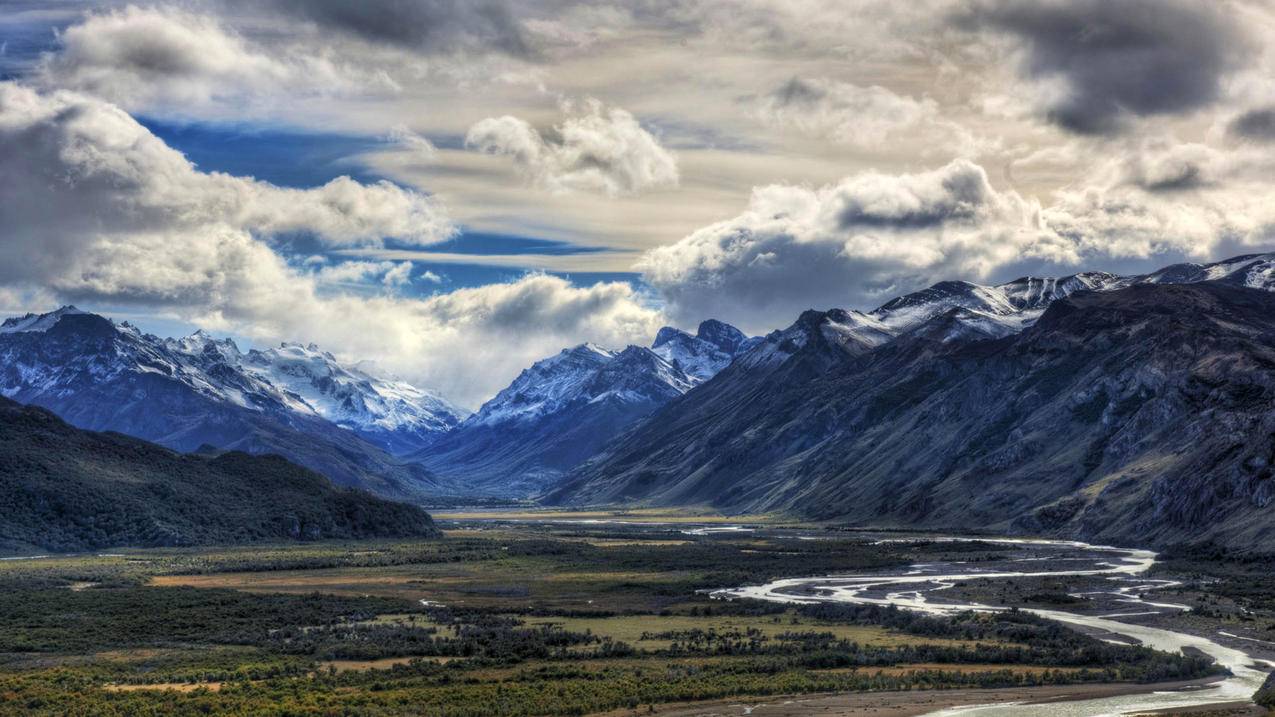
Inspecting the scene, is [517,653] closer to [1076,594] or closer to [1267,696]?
[1267,696]

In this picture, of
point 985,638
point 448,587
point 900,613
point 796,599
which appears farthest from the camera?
point 448,587

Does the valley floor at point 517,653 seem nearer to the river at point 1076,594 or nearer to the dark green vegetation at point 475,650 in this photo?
the dark green vegetation at point 475,650

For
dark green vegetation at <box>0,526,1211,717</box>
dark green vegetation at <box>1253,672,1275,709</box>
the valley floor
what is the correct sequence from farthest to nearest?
dark green vegetation at <box>0,526,1211,717</box>
the valley floor
dark green vegetation at <box>1253,672,1275,709</box>

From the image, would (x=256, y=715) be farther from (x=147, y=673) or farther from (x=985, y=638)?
(x=985, y=638)

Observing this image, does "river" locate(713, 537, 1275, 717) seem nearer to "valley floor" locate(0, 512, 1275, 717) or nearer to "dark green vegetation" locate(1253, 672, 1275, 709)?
"dark green vegetation" locate(1253, 672, 1275, 709)

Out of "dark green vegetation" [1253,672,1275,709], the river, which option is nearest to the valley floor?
the river

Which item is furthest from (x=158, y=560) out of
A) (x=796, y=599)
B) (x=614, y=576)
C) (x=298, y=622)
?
(x=796, y=599)

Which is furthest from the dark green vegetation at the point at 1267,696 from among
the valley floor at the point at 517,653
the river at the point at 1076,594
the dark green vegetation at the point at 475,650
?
the dark green vegetation at the point at 475,650
